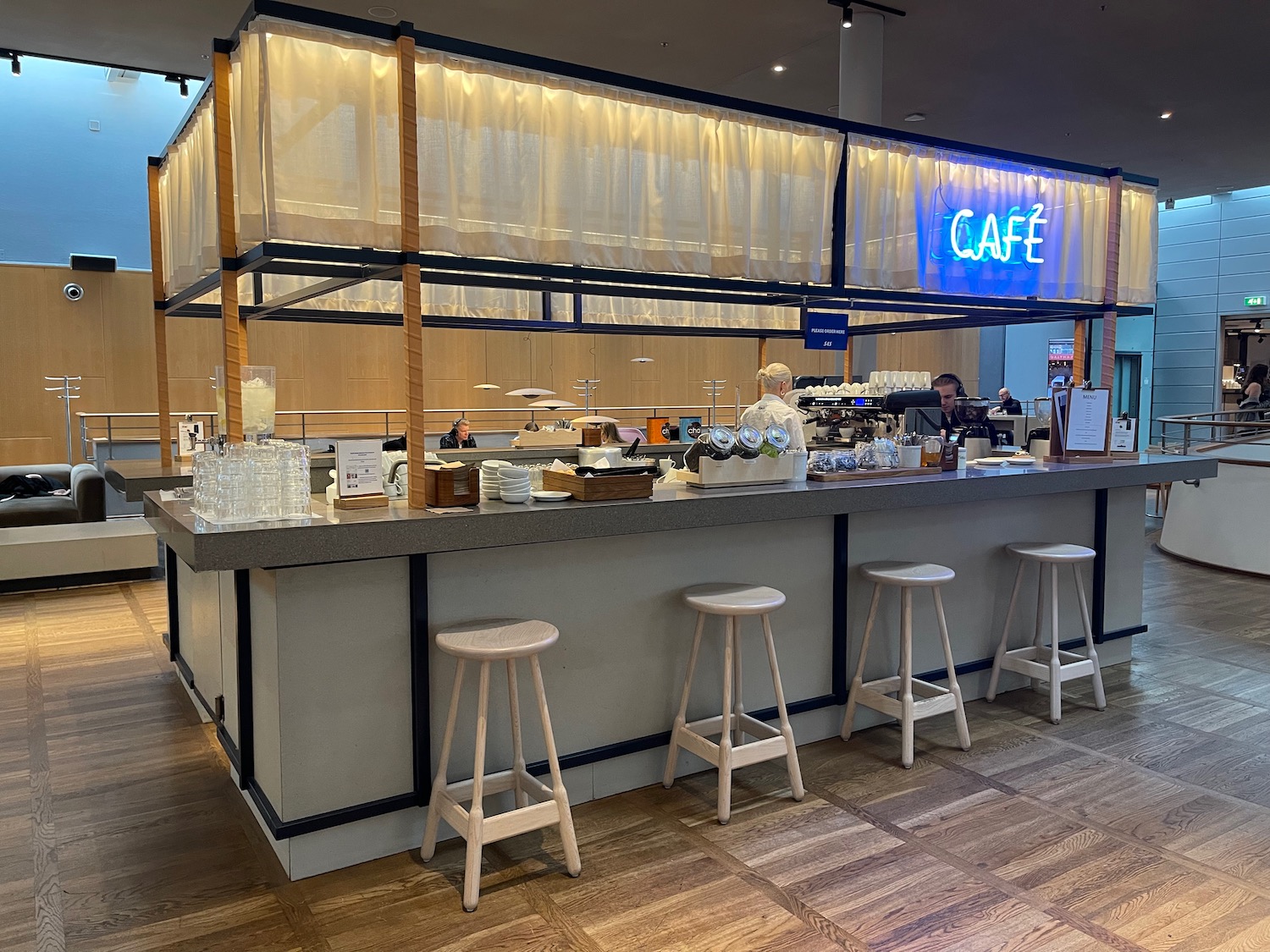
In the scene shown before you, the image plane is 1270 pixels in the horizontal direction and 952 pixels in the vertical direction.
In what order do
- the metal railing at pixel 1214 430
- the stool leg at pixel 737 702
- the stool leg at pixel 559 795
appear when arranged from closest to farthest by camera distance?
1. the stool leg at pixel 559 795
2. the stool leg at pixel 737 702
3. the metal railing at pixel 1214 430

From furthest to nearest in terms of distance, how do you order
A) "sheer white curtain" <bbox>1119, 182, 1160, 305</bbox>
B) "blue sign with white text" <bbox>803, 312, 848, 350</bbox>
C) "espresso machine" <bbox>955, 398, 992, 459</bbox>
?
1. "espresso machine" <bbox>955, 398, 992, 459</bbox>
2. "sheer white curtain" <bbox>1119, 182, 1160, 305</bbox>
3. "blue sign with white text" <bbox>803, 312, 848, 350</bbox>

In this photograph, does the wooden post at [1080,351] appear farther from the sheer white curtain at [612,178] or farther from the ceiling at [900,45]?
the ceiling at [900,45]

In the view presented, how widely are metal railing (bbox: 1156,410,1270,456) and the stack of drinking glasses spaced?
8195 millimetres

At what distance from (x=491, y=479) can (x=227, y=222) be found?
4.18 ft

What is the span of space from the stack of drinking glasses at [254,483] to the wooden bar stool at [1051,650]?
125 inches

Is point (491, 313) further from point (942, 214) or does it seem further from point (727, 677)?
point (727, 677)

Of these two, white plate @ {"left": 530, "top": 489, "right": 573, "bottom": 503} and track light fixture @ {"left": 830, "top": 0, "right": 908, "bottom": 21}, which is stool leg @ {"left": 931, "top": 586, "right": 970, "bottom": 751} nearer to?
white plate @ {"left": 530, "top": 489, "right": 573, "bottom": 503}

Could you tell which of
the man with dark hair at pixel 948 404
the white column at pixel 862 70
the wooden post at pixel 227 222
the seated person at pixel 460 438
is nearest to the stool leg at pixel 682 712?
the wooden post at pixel 227 222

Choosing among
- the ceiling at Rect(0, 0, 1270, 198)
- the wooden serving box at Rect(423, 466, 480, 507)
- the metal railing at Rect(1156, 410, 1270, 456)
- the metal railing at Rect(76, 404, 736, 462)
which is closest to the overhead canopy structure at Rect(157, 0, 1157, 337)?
the wooden serving box at Rect(423, 466, 480, 507)

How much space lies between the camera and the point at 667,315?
6.44 meters

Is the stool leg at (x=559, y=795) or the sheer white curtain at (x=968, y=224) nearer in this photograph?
the stool leg at (x=559, y=795)

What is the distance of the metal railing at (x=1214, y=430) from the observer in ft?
29.6

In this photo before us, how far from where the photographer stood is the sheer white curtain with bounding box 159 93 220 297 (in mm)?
3648

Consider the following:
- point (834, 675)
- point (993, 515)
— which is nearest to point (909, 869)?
point (834, 675)
